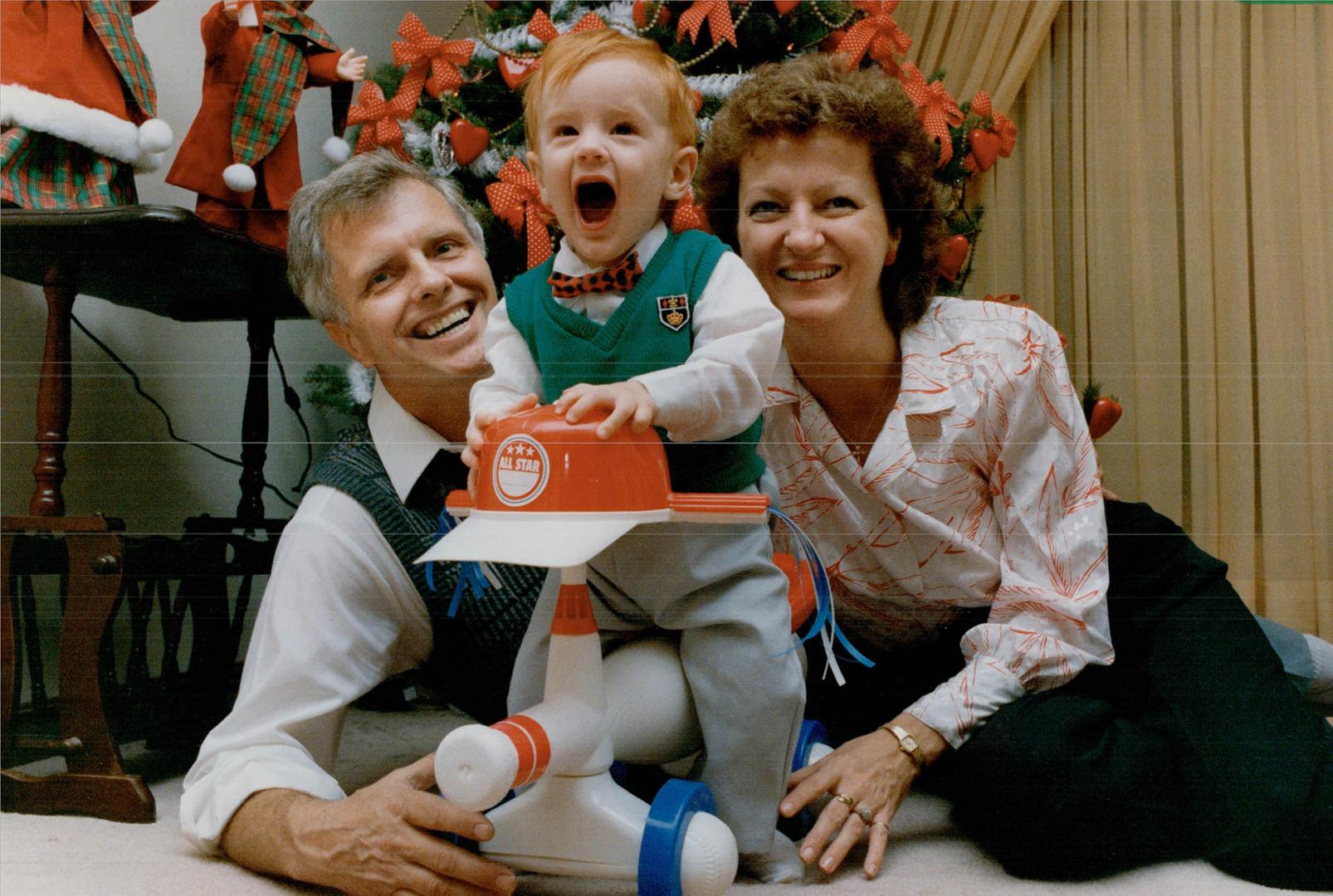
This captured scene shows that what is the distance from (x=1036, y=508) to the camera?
2.42 feet

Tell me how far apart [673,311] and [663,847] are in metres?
0.29

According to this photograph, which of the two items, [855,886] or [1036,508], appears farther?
[1036,508]

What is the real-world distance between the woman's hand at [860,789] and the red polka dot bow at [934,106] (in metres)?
0.48

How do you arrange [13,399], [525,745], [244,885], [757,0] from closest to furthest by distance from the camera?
[525,745] → [244,885] → [13,399] → [757,0]

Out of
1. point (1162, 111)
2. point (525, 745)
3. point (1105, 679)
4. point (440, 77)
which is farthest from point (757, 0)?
point (525, 745)

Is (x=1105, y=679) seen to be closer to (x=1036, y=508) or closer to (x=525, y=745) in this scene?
(x=1036, y=508)

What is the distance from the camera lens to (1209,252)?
63 cm

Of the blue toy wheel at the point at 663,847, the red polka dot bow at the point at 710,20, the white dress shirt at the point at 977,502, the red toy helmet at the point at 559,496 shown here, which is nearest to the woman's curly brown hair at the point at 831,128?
the white dress shirt at the point at 977,502

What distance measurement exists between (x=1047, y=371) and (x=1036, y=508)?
4.3 inches

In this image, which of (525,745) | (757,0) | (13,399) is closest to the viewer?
(525,745)

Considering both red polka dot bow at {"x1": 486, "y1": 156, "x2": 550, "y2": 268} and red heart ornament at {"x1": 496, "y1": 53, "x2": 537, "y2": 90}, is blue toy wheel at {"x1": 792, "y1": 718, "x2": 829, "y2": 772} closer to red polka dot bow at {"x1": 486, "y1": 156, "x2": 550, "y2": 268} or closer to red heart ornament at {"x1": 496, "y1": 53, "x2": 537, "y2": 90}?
red polka dot bow at {"x1": 486, "y1": 156, "x2": 550, "y2": 268}

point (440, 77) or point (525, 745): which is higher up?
point (440, 77)

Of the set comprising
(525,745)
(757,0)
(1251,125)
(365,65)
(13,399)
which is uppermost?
(757,0)

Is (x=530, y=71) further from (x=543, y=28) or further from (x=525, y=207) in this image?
(x=525, y=207)
